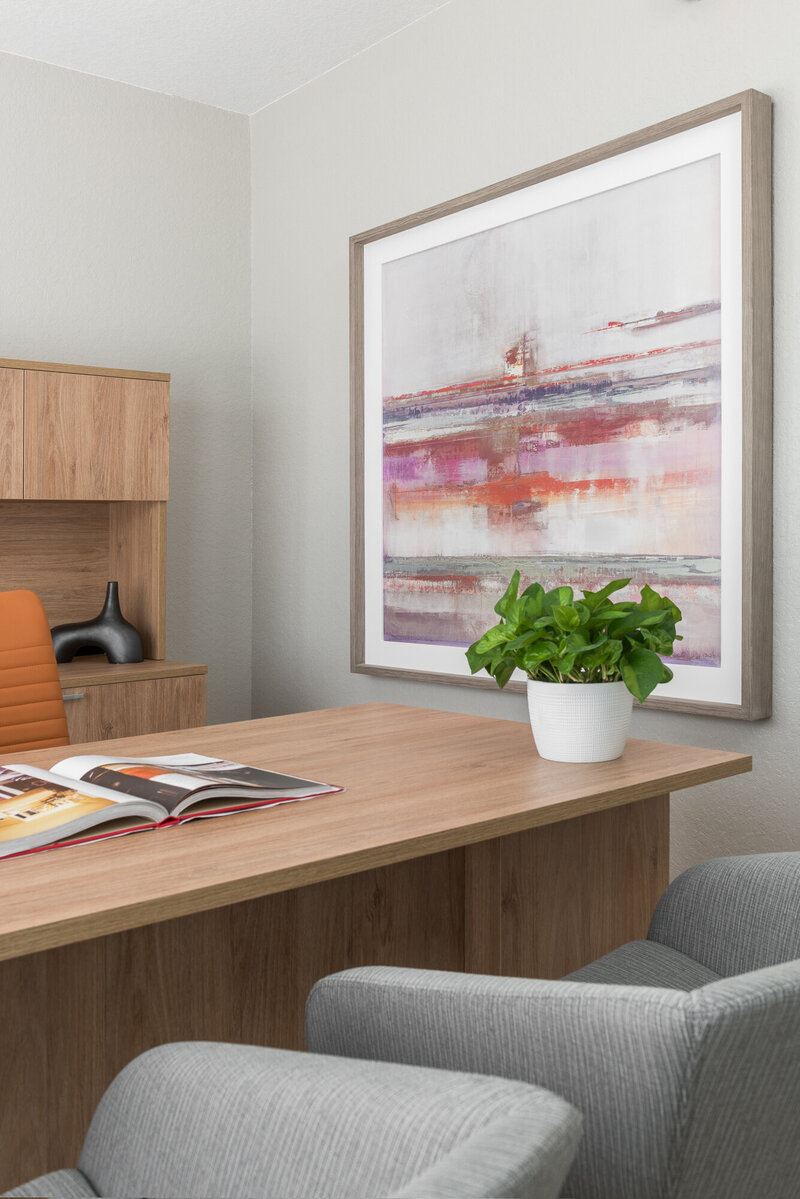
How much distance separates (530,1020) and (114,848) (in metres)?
0.54

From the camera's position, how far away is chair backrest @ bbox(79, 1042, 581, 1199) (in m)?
0.70

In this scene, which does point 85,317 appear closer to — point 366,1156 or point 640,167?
point 640,167

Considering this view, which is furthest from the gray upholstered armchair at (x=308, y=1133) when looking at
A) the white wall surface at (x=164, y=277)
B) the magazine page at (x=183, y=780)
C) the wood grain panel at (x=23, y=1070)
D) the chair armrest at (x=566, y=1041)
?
the white wall surface at (x=164, y=277)

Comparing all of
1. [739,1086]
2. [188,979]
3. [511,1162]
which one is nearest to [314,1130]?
[511,1162]

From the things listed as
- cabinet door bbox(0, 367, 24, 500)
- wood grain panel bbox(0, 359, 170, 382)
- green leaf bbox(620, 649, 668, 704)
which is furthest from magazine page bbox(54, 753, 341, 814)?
wood grain panel bbox(0, 359, 170, 382)

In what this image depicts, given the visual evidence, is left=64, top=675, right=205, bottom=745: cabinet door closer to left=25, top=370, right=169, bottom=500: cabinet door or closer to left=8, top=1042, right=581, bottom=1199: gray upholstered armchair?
left=25, top=370, right=169, bottom=500: cabinet door

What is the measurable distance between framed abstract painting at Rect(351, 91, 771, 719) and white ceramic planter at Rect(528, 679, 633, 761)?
82cm

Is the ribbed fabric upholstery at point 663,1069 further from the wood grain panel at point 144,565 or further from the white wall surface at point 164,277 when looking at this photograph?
the white wall surface at point 164,277

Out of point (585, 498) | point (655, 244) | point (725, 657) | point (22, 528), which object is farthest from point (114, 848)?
point (22, 528)

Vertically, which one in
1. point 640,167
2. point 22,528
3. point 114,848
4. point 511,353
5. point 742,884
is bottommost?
point 742,884

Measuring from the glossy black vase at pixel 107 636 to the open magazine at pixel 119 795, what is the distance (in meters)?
1.85

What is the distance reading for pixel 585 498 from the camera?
2.78 metres

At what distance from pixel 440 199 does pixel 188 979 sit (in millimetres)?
2530

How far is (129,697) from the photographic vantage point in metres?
3.31
